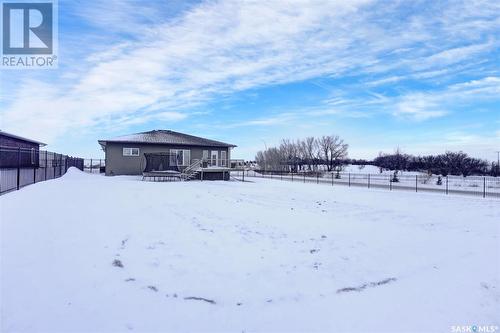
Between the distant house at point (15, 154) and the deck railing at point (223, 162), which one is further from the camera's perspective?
the deck railing at point (223, 162)

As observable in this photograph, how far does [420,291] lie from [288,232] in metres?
3.74

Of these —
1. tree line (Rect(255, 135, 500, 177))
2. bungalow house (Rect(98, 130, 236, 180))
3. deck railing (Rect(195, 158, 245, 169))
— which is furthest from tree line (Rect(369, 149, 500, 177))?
bungalow house (Rect(98, 130, 236, 180))

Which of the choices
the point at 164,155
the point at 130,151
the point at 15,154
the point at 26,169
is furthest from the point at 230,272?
the point at 15,154

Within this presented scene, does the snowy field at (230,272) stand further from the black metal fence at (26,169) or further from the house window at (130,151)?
the house window at (130,151)

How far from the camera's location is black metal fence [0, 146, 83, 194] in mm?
12875

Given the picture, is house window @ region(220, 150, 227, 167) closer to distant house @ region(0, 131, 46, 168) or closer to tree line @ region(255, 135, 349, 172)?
distant house @ region(0, 131, 46, 168)

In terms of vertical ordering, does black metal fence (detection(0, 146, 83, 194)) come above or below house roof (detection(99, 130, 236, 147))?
below

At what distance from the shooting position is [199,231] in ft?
27.4

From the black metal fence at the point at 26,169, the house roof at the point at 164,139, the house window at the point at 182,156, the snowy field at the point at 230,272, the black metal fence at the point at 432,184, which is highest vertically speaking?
the house roof at the point at 164,139

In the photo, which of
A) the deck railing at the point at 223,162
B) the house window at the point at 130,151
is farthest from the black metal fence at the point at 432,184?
the house window at the point at 130,151

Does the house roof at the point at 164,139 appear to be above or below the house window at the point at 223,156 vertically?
above

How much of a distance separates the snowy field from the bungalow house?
1746cm

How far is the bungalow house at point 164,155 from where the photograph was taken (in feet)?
91.4

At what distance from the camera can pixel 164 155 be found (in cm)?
2823
